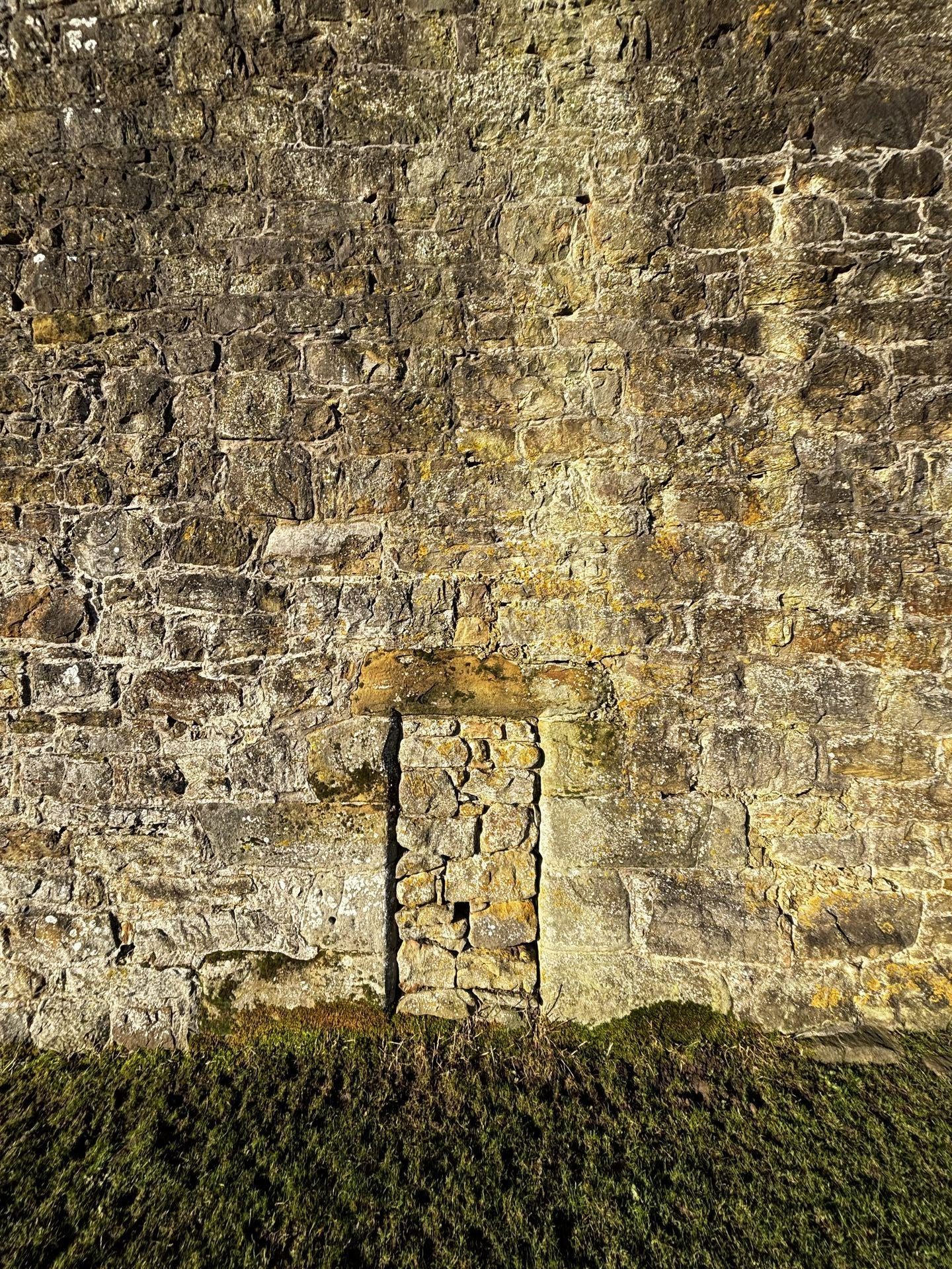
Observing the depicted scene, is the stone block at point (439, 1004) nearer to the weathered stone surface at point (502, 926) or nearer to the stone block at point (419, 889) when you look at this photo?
the weathered stone surface at point (502, 926)

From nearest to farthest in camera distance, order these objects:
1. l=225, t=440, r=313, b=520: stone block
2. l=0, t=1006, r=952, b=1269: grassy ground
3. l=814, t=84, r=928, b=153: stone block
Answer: l=0, t=1006, r=952, b=1269: grassy ground, l=814, t=84, r=928, b=153: stone block, l=225, t=440, r=313, b=520: stone block

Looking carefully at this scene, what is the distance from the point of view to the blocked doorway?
9.05ft

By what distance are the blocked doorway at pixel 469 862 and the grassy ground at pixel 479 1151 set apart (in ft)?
0.63

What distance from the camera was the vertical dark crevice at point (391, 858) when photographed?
2723mm

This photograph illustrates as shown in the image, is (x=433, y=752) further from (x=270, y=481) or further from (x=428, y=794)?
(x=270, y=481)

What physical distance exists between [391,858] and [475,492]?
4.96ft

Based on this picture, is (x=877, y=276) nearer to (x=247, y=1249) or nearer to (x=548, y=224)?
(x=548, y=224)

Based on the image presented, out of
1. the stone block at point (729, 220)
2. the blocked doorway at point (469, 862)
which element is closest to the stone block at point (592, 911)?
the blocked doorway at point (469, 862)

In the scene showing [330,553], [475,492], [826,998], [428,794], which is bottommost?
[826,998]

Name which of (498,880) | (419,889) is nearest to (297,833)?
(419,889)

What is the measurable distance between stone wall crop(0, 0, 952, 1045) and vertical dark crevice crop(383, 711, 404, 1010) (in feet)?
0.06

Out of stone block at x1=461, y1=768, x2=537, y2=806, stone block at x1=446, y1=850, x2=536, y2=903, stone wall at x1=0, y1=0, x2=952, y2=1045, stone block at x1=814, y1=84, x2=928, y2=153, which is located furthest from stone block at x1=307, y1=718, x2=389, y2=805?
stone block at x1=814, y1=84, x2=928, y2=153

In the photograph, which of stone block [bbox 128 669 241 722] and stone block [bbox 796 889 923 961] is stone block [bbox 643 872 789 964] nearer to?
stone block [bbox 796 889 923 961]

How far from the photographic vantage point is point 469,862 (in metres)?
2.77
